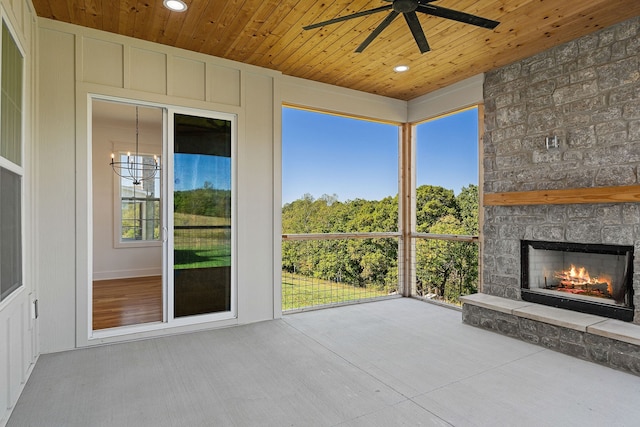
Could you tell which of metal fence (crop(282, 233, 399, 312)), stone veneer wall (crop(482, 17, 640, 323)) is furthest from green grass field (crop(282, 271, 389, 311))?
stone veneer wall (crop(482, 17, 640, 323))

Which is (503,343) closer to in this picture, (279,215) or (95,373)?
(279,215)

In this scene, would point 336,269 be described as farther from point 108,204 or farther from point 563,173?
point 108,204

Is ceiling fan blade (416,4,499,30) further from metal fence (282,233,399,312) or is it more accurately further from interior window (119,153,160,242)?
interior window (119,153,160,242)

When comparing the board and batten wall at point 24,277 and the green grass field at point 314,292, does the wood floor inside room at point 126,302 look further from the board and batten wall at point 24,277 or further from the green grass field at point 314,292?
the green grass field at point 314,292

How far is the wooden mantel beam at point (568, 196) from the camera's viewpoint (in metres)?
3.07

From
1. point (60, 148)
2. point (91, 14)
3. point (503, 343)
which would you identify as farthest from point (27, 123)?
point (503, 343)

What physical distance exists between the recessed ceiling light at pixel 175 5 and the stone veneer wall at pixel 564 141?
336 centimetres

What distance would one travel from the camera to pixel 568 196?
3432mm

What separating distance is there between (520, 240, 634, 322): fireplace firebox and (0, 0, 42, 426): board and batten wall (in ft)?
14.4

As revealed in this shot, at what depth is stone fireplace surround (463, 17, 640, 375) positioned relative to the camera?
3.12 m

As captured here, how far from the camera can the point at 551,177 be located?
371 cm

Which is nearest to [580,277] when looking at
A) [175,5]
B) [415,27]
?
Result: [415,27]

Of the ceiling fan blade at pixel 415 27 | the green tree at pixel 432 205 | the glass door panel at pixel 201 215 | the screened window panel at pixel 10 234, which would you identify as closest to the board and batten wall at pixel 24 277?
the screened window panel at pixel 10 234

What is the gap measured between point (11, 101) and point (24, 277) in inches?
49.9
